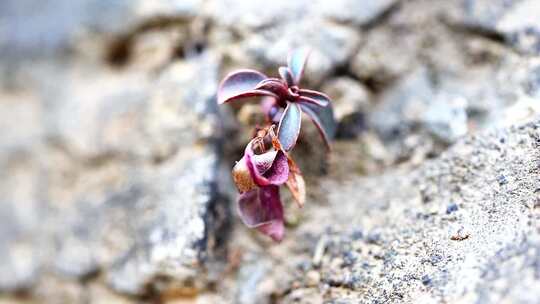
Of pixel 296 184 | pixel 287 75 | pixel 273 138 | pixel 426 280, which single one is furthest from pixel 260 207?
pixel 426 280

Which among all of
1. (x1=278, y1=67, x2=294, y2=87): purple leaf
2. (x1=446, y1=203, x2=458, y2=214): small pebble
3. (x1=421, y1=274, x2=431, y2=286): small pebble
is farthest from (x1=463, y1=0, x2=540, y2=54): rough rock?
(x1=421, y1=274, x2=431, y2=286): small pebble

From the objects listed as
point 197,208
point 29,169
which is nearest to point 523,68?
point 197,208

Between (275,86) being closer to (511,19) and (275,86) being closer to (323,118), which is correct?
(323,118)

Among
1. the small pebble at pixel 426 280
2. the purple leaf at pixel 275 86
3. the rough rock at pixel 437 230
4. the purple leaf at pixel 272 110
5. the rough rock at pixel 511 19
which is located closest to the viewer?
the rough rock at pixel 437 230

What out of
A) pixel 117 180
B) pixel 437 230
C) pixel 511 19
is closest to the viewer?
pixel 437 230

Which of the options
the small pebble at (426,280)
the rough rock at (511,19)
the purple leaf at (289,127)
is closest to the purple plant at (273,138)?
the purple leaf at (289,127)

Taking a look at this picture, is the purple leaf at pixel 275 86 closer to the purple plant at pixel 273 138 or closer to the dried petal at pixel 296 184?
the purple plant at pixel 273 138
